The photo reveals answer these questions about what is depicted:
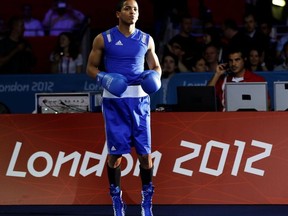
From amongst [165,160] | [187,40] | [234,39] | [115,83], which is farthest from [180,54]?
[115,83]

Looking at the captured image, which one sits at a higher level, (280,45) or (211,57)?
(280,45)

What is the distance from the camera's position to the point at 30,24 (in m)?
17.4

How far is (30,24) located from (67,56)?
2.37 meters

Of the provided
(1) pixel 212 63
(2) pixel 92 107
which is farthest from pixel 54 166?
(1) pixel 212 63

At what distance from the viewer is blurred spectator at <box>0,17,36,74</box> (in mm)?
15352

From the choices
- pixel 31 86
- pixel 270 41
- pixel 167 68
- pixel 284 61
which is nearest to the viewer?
pixel 167 68

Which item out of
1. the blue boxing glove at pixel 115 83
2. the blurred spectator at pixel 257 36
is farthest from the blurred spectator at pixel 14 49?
the blue boxing glove at pixel 115 83

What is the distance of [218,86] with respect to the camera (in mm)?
12031

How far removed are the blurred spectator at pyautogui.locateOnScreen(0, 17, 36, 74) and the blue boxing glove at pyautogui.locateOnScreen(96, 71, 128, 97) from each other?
260 inches

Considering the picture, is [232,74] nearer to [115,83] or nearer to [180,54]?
[180,54]

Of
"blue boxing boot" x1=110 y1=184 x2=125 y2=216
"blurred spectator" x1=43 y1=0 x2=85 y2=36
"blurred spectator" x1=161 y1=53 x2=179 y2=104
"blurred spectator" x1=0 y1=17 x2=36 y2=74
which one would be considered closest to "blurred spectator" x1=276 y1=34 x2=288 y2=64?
"blurred spectator" x1=161 y1=53 x2=179 y2=104

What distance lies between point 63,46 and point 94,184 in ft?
16.8

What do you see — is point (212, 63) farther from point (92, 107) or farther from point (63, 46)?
point (92, 107)

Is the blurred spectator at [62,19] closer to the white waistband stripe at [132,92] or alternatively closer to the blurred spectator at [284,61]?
the blurred spectator at [284,61]
